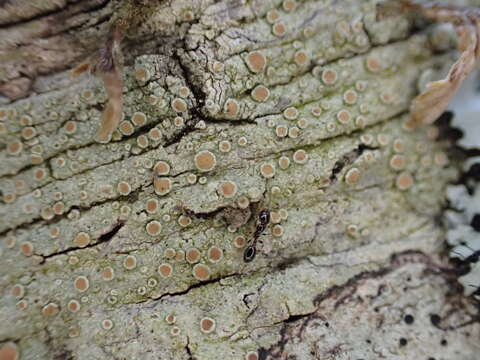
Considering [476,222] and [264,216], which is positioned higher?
[264,216]

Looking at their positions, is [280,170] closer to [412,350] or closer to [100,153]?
[100,153]

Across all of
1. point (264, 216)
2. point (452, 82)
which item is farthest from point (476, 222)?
point (264, 216)

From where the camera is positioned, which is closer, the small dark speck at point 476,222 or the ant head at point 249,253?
the ant head at point 249,253

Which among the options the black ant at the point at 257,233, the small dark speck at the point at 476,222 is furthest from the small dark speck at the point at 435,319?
the black ant at the point at 257,233

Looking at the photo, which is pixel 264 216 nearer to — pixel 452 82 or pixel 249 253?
pixel 249 253

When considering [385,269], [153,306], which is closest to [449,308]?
[385,269]

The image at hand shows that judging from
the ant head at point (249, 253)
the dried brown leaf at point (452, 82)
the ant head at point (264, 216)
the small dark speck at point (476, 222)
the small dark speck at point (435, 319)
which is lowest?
the small dark speck at point (435, 319)

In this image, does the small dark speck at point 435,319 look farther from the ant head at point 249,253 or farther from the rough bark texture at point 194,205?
the ant head at point 249,253

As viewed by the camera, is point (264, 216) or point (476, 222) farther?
point (476, 222)
